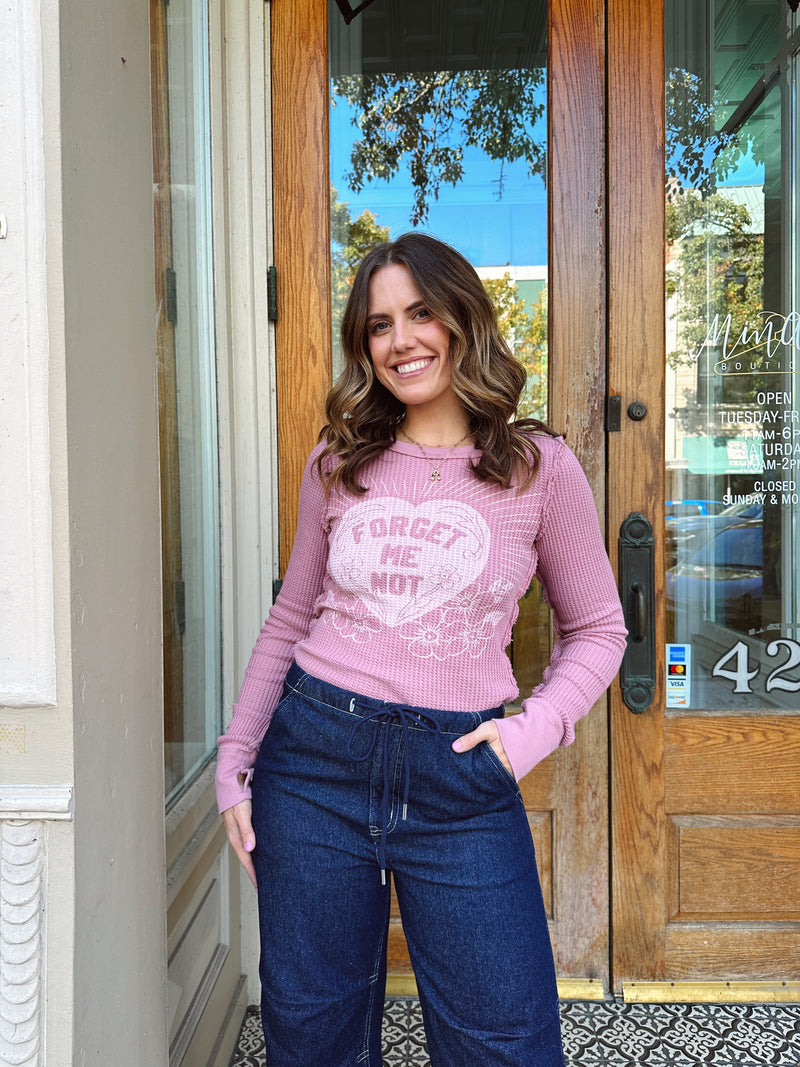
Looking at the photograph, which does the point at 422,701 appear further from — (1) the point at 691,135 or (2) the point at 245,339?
(1) the point at 691,135

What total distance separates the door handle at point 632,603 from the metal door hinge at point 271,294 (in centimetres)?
106

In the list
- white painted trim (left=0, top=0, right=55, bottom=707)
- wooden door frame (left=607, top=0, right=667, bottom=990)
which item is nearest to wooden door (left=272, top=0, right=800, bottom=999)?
wooden door frame (left=607, top=0, right=667, bottom=990)

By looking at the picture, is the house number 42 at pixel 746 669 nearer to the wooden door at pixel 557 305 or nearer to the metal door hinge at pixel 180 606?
the wooden door at pixel 557 305

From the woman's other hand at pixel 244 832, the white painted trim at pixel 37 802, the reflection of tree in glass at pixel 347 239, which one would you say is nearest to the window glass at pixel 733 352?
the reflection of tree in glass at pixel 347 239

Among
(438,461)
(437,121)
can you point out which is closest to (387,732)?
(438,461)

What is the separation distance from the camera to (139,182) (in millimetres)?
1241

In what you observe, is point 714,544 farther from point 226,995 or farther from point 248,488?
point 226,995

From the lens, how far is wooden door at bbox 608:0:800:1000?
215cm

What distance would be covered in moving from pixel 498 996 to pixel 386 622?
1.84 feet

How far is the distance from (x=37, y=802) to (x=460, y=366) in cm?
89

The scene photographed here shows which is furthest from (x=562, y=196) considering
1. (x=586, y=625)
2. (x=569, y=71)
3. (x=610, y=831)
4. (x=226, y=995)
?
(x=226, y=995)

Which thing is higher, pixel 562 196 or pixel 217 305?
pixel 562 196

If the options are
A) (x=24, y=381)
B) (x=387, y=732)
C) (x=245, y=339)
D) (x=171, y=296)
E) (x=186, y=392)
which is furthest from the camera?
(x=245, y=339)

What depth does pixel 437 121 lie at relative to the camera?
2186 millimetres
